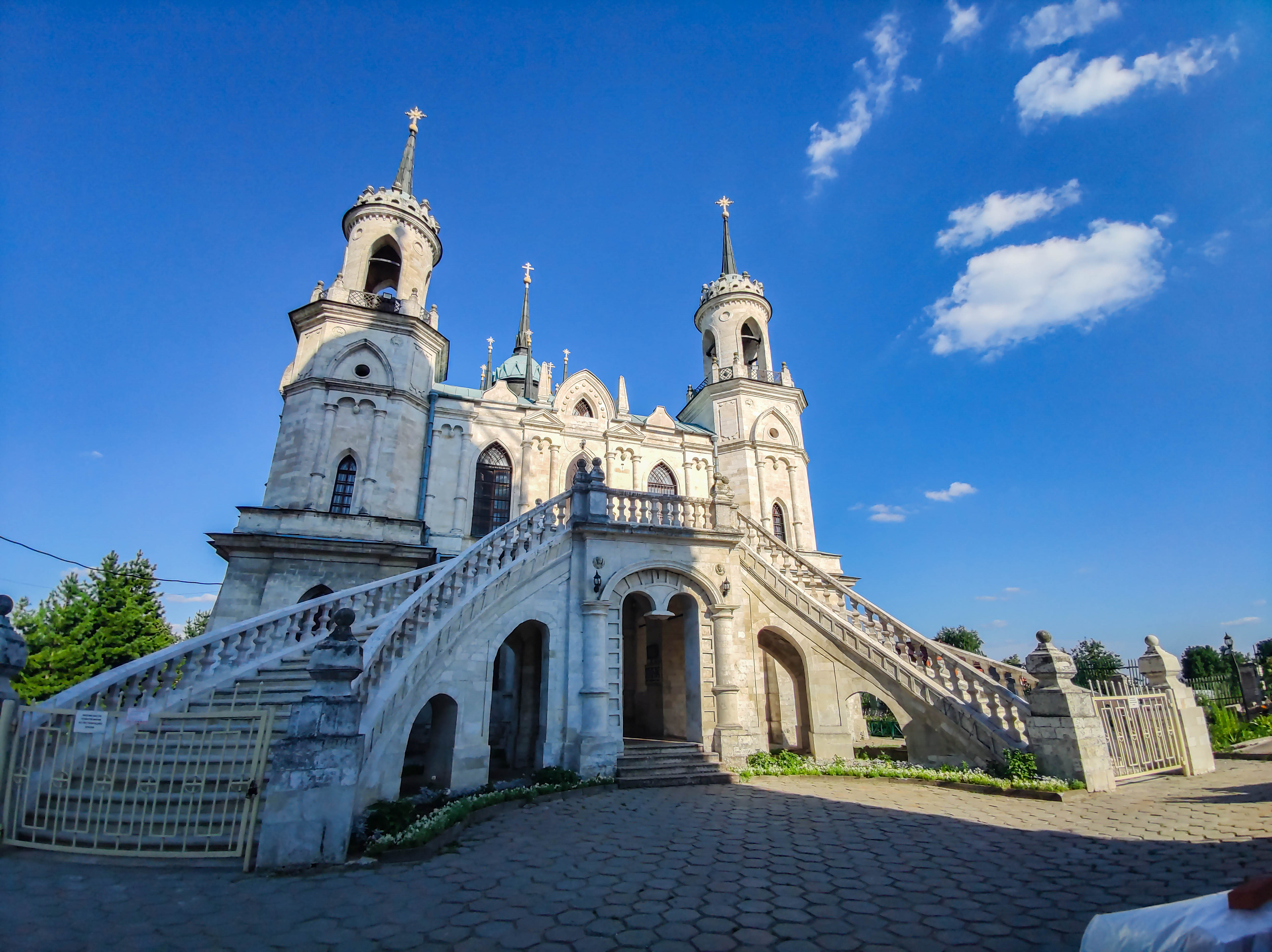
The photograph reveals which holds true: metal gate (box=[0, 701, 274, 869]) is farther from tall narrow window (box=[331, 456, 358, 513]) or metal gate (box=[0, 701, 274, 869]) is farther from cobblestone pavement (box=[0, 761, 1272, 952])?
tall narrow window (box=[331, 456, 358, 513])

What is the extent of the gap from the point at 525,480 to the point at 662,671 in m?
9.52

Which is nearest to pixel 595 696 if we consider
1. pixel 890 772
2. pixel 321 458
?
pixel 890 772

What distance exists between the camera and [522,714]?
14.8 m

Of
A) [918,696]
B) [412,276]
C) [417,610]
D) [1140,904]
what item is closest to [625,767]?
[417,610]

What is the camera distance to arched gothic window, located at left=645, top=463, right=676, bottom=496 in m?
25.7

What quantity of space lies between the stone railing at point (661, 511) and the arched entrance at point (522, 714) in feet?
11.3

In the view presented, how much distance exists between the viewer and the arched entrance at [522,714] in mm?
13297

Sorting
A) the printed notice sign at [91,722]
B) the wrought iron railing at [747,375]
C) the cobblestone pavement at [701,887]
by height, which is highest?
the wrought iron railing at [747,375]

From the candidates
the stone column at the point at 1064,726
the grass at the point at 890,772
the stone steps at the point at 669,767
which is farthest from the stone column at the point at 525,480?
the stone column at the point at 1064,726

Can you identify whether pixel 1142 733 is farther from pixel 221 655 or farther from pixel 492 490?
pixel 492 490

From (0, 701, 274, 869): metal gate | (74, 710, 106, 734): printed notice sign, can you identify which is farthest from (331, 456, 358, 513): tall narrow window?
(74, 710, 106, 734): printed notice sign

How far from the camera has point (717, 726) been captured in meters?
13.6

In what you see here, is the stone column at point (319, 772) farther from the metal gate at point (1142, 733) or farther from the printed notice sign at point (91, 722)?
the metal gate at point (1142, 733)

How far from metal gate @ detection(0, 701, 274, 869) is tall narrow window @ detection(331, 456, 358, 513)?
11.8 meters
